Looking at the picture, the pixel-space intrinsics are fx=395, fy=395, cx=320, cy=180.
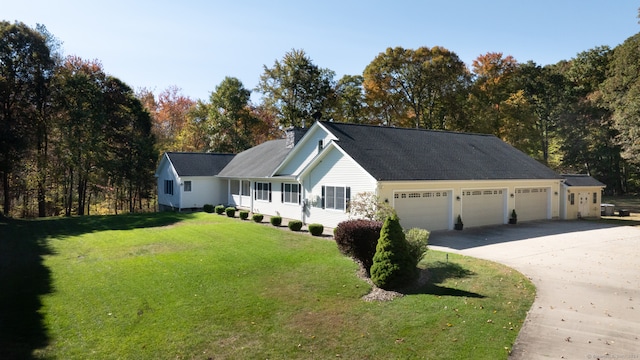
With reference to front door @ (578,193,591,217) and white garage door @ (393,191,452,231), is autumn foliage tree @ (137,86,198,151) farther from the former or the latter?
front door @ (578,193,591,217)

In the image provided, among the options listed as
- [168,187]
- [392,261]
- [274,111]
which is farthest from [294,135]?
[274,111]

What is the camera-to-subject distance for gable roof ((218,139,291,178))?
28.3m

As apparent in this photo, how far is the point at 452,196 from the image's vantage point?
66.6 ft

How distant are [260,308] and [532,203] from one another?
69.2ft

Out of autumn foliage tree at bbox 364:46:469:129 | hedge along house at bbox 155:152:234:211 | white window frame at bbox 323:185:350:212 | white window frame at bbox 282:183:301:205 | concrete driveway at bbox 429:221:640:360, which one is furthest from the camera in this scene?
autumn foliage tree at bbox 364:46:469:129

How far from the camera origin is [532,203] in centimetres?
2438

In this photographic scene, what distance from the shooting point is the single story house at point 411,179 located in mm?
19219

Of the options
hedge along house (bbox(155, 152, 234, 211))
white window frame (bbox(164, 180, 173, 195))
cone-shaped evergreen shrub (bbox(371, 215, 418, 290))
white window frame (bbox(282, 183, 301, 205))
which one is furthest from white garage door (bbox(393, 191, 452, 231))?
white window frame (bbox(164, 180, 173, 195))

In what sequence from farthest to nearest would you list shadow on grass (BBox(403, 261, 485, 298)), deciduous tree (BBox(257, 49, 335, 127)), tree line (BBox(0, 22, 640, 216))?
deciduous tree (BBox(257, 49, 335, 127))
tree line (BBox(0, 22, 640, 216))
shadow on grass (BBox(403, 261, 485, 298))

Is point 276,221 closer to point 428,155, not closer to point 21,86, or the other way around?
point 428,155

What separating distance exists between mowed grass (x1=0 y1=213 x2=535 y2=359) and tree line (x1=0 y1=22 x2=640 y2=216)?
21321mm

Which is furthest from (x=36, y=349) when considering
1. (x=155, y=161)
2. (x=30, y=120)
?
(x=155, y=161)

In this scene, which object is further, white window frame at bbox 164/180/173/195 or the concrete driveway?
white window frame at bbox 164/180/173/195

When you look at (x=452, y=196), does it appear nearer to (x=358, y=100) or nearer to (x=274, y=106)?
(x=358, y=100)
